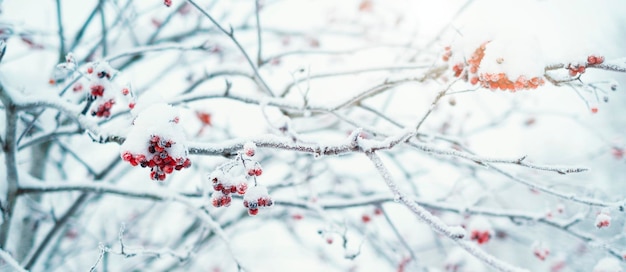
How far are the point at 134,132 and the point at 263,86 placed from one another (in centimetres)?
150

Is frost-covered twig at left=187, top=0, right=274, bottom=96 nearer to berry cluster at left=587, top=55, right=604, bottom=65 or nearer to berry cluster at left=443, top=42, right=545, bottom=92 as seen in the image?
berry cluster at left=443, top=42, right=545, bottom=92

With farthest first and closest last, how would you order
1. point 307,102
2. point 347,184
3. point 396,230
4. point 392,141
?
point 347,184 → point 396,230 → point 307,102 → point 392,141

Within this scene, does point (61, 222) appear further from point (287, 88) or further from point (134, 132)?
point (134, 132)

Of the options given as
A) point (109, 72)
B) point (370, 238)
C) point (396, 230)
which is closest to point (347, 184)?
point (370, 238)

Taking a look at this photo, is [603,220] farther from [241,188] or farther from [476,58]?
[241,188]

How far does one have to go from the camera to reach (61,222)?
11.5ft

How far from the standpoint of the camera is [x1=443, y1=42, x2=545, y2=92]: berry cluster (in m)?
1.83

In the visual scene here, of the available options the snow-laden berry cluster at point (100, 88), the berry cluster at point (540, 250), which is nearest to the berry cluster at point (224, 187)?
the snow-laden berry cluster at point (100, 88)

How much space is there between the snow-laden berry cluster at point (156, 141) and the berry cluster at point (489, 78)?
1249 mm

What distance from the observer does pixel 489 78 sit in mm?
1848

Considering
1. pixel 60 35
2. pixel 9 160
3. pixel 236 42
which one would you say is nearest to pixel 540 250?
pixel 236 42

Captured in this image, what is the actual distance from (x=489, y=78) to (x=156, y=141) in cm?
149

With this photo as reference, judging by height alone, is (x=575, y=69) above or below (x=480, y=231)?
above

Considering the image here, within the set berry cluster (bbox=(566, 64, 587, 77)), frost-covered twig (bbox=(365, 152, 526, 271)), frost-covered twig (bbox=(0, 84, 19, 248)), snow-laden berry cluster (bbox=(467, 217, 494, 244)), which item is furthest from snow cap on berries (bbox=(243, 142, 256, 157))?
snow-laden berry cluster (bbox=(467, 217, 494, 244))
